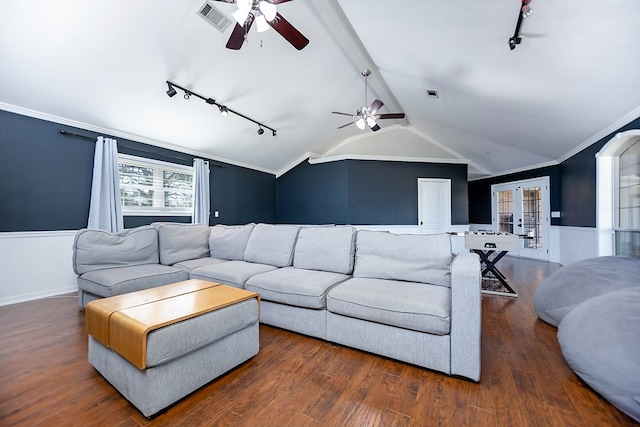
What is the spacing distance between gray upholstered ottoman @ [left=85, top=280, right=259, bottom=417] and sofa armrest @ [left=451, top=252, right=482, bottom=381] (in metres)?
1.42

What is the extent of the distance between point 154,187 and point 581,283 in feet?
20.6

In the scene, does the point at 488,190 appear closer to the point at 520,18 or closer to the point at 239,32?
the point at 520,18

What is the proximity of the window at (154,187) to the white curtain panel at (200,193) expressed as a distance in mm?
130

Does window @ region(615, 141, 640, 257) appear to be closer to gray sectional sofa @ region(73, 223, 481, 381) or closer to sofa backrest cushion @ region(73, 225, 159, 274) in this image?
gray sectional sofa @ region(73, 223, 481, 381)

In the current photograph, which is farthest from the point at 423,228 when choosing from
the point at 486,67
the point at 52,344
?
the point at 52,344

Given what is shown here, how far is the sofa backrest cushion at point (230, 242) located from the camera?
11.3 ft

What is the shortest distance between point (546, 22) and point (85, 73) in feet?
16.7

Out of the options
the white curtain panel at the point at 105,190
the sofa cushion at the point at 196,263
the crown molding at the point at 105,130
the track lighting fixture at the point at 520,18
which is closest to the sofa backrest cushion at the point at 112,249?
the sofa cushion at the point at 196,263

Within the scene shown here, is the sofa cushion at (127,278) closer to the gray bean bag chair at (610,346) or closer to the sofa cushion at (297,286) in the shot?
the sofa cushion at (297,286)

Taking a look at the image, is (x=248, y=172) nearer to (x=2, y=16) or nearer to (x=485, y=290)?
(x=2, y=16)

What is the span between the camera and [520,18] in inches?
91.7

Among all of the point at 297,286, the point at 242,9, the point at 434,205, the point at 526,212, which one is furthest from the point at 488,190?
the point at 242,9

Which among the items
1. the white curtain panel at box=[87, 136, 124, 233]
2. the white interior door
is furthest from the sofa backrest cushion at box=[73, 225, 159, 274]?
the white interior door

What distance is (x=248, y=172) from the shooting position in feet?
22.8
